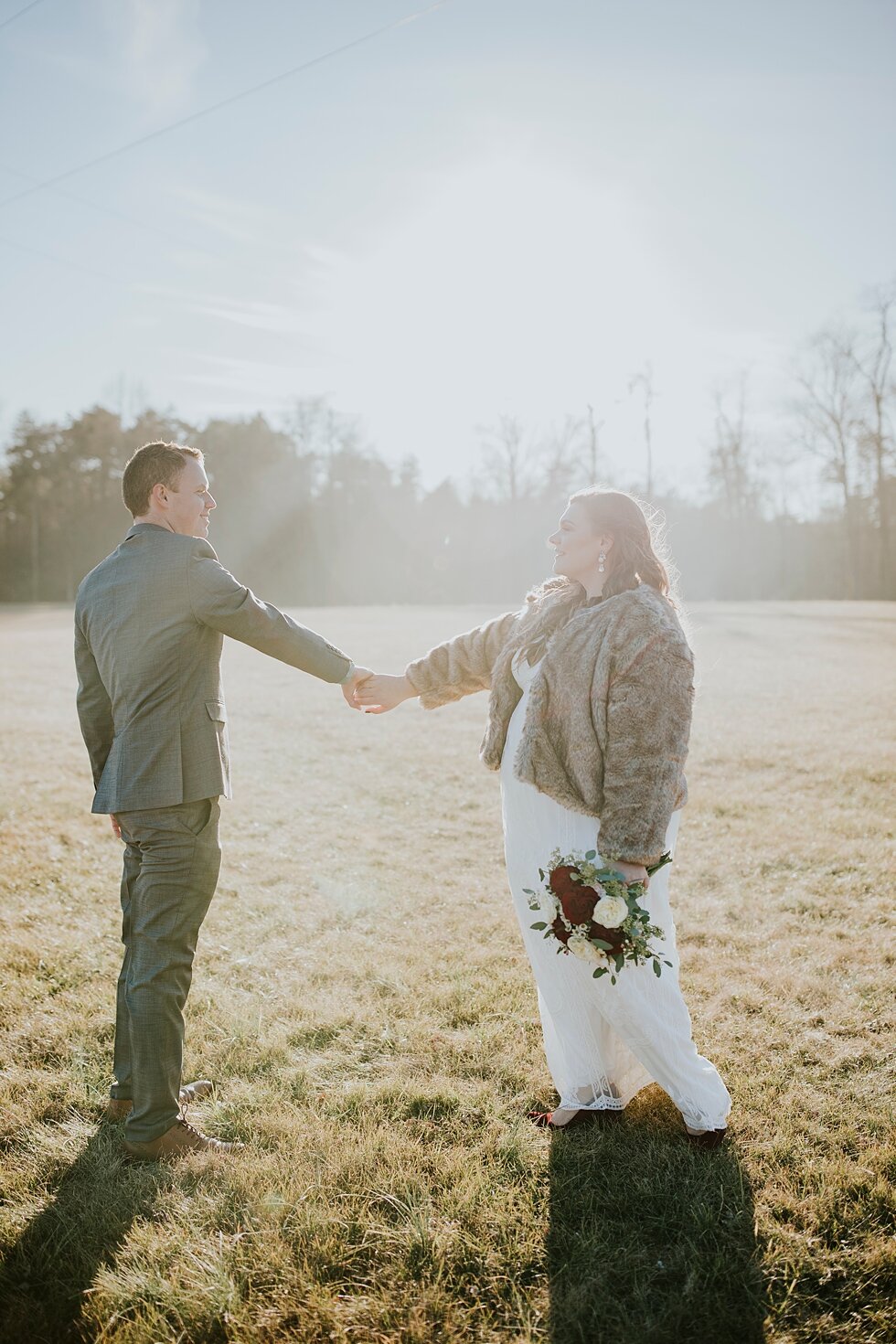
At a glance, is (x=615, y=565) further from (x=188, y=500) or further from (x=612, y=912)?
(x=188, y=500)

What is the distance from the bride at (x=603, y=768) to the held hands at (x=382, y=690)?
2.60ft

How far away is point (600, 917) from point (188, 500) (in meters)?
2.09

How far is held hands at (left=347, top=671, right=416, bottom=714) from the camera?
4.09 meters

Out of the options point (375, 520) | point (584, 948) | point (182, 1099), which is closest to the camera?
point (584, 948)

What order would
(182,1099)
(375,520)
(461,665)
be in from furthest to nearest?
(375,520)
(461,665)
(182,1099)

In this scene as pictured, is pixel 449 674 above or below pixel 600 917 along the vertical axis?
above

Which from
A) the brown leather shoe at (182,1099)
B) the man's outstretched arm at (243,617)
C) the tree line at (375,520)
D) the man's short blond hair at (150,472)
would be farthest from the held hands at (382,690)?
the tree line at (375,520)

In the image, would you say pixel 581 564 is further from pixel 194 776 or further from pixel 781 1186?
pixel 781 1186

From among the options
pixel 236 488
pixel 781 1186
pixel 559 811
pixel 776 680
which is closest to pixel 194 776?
pixel 559 811

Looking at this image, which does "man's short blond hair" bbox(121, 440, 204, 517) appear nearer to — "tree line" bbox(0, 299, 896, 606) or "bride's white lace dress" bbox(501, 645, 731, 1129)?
"bride's white lace dress" bbox(501, 645, 731, 1129)

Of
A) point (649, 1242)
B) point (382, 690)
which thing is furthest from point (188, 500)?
point (649, 1242)

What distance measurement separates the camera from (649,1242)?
8.70 ft

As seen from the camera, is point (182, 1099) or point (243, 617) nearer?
point (243, 617)

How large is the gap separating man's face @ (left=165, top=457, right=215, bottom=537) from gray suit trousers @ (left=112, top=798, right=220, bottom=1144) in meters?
1.04
